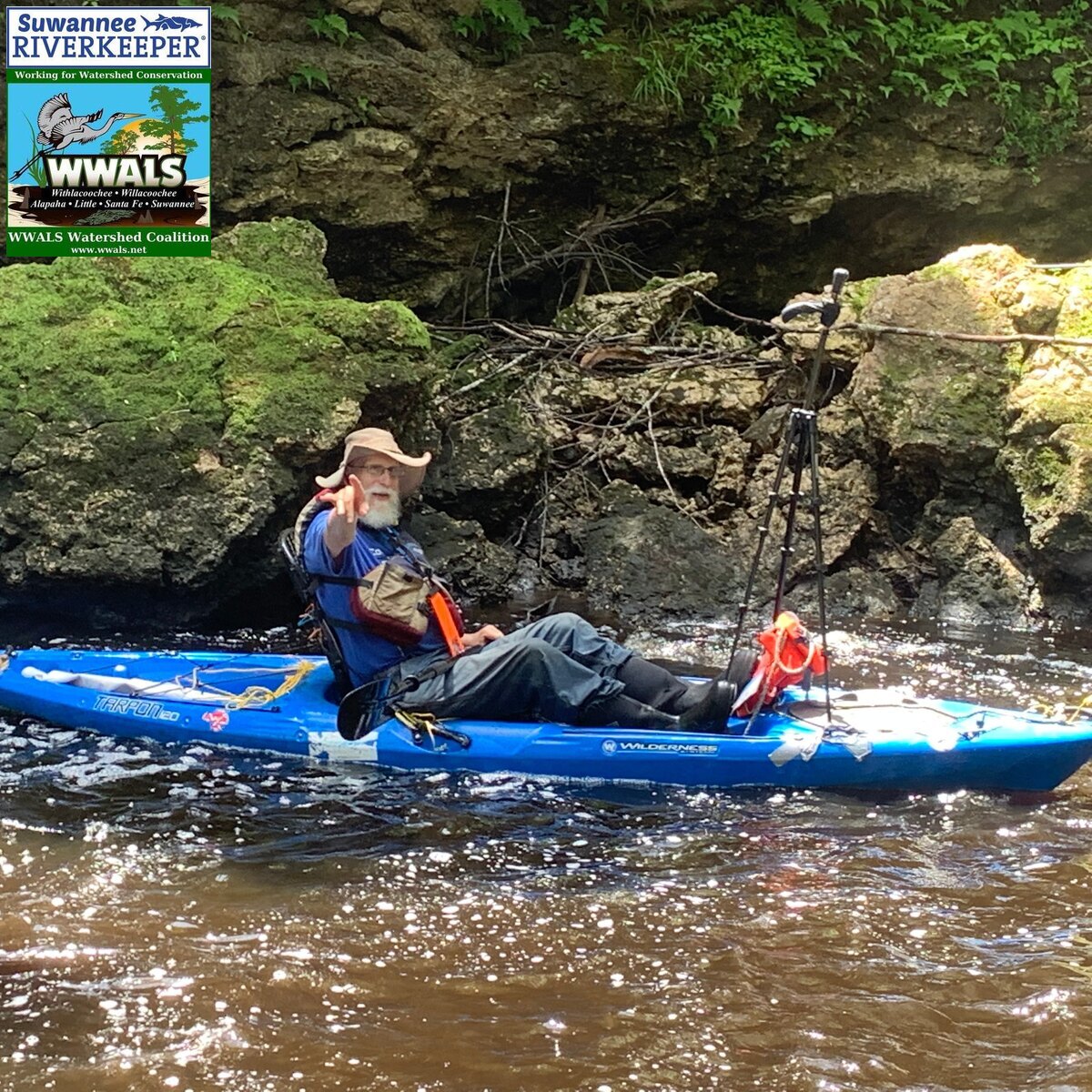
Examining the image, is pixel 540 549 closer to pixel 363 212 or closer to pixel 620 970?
pixel 363 212

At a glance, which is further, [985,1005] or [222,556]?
[222,556]

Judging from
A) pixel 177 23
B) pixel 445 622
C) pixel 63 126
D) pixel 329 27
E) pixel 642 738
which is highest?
pixel 329 27

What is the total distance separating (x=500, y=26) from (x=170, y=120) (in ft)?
8.82

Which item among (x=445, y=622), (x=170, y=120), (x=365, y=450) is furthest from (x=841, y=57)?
(x=445, y=622)

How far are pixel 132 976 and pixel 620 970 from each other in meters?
1.25

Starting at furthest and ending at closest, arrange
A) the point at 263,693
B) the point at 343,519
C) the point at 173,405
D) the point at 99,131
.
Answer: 1. the point at 99,131
2. the point at 173,405
3. the point at 263,693
4. the point at 343,519

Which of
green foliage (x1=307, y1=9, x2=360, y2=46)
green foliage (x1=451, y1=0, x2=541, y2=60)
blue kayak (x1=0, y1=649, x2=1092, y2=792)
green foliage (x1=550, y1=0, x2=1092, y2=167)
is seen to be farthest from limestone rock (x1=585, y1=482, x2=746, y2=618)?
green foliage (x1=307, y1=9, x2=360, y2=46)

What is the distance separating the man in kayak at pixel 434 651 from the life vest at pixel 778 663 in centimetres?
9

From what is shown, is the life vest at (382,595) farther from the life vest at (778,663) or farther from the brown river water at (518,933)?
the life vest at (778,663)

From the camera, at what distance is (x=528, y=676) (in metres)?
4.93

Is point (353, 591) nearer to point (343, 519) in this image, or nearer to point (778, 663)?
point (343, 519)

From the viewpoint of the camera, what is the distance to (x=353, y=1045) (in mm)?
2869

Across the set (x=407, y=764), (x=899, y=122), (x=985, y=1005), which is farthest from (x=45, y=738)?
(x=899, y=122)

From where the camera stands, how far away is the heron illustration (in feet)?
26.4
